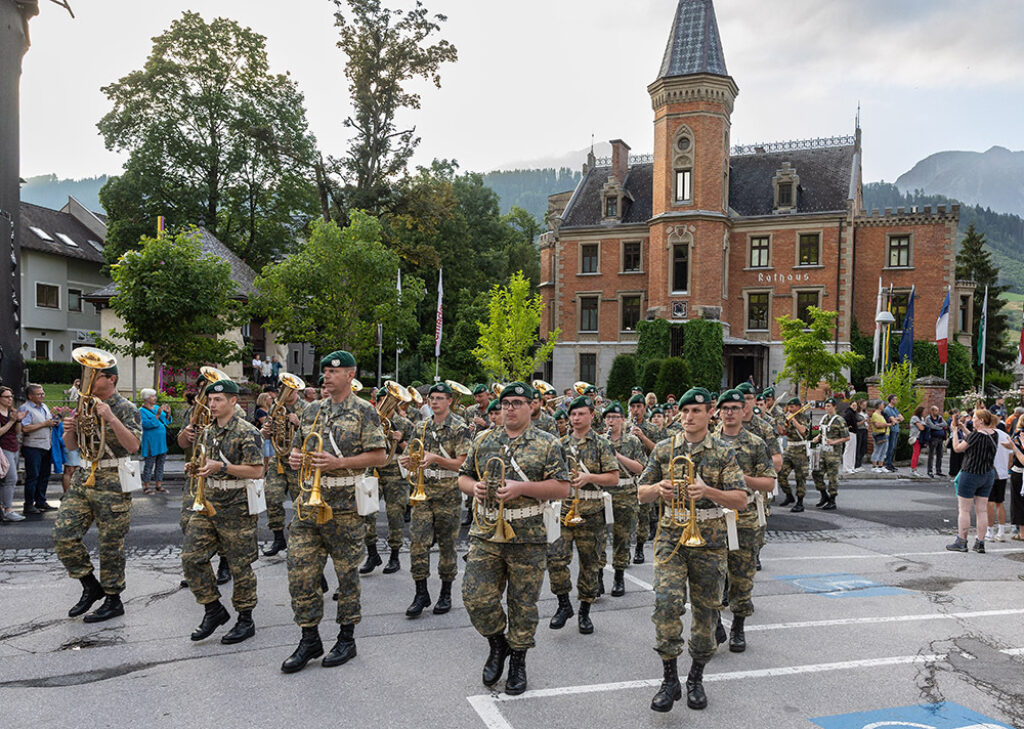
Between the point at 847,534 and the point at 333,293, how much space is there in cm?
2275

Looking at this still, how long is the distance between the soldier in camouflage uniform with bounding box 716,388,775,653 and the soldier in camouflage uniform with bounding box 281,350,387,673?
10.5ft

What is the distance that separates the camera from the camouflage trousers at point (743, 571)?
6816 millimetres

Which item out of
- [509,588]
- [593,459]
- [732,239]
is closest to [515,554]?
[509,588]

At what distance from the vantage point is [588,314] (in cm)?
4647

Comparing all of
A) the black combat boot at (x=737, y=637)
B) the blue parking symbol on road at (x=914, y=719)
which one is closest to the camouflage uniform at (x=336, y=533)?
the black combat boot at (x=737, y=637)

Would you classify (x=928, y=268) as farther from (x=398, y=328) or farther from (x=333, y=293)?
(x=333, y=293)

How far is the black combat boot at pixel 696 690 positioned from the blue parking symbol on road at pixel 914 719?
0.77 meters

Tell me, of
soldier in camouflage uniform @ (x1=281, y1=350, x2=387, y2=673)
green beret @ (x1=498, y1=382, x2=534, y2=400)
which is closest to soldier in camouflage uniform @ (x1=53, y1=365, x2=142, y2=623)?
soldier in camouflage uniform @ (x1=281, y1=350, x2=387, y2=673)

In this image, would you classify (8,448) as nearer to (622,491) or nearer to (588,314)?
(622,491)

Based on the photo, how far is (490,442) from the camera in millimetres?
5969

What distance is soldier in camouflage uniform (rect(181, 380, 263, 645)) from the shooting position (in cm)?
655

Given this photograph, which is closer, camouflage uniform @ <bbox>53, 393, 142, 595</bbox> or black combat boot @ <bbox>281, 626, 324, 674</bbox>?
black combat boot @ <bbox>281, 626, 324, 674</bbox>

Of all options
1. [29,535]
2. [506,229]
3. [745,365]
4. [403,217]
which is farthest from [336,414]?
[506,229]

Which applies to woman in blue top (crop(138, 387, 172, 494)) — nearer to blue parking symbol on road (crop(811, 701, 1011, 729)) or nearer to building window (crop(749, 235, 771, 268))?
blue parking symbol on road (crop(811, 701, 1011, 729))
